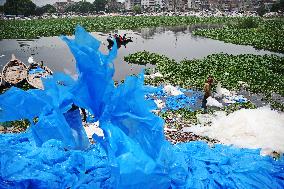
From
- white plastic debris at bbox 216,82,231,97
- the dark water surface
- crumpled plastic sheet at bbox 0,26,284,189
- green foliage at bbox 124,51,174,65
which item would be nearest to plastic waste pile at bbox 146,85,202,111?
white plastic debris at bbox 216,82,231,97

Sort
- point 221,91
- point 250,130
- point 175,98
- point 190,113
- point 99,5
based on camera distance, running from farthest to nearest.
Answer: point 99,5 → point 221,91 → point 175,98 → point 190,113 → point 250,130

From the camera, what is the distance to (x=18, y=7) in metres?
40.1

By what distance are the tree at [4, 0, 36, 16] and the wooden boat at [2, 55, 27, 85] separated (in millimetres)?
27296

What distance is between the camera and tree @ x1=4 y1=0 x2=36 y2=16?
36.7 metres

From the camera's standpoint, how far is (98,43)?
3.45 m

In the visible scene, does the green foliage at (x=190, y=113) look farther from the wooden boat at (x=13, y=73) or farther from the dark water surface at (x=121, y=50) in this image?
the wooden boat at (x=13, y=73)

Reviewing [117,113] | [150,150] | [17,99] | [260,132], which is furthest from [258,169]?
[17,99]

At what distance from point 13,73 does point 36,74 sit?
3.44ft

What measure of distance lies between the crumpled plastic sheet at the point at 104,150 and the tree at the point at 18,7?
3635cm

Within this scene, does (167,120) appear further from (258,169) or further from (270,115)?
(258,169)

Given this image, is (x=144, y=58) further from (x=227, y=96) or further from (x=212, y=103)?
(x=212, y=103)

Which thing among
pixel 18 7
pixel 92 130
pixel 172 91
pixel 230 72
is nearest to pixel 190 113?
pixel 172 91

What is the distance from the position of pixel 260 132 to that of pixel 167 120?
265cm

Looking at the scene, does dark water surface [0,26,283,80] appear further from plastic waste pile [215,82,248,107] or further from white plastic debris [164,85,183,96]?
plastic waste pile [215,82,248,107]
